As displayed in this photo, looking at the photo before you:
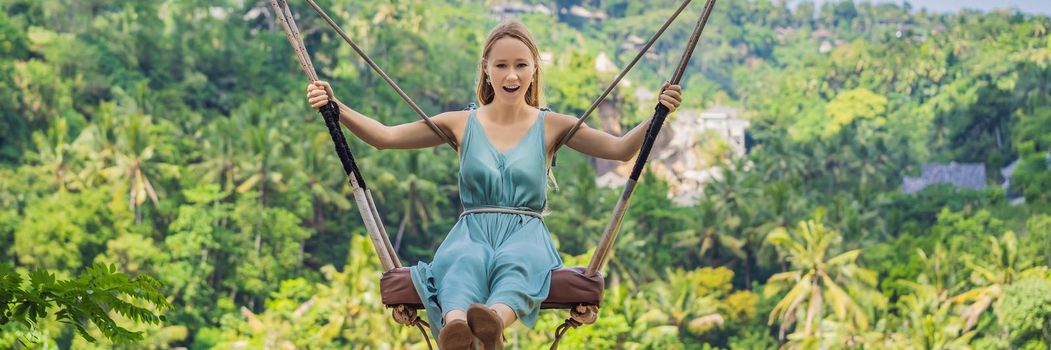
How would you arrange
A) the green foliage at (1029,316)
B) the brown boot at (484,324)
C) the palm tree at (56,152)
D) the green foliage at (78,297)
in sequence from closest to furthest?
the green foliage at (78,297)
the brown boot at (484,324)
the green foliage at (1029,316)
the palm tree at (56,152)

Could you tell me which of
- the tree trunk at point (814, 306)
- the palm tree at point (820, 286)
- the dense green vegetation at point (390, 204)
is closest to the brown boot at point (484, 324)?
the dense green vegetation at point (390, 204)

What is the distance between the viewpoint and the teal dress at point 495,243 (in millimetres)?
5664

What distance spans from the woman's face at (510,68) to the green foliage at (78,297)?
1.14m

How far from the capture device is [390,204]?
63.8 metres

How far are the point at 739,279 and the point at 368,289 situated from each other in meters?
19.4

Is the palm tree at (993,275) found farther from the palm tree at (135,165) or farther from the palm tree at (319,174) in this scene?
the palm tree at (135,165)

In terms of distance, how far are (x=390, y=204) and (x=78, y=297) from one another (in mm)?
58497

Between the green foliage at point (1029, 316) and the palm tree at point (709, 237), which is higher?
the palm tree at point (709, 237)

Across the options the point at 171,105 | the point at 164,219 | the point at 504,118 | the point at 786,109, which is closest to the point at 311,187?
the point at 164,219

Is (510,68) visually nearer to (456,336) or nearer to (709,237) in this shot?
(456,336)

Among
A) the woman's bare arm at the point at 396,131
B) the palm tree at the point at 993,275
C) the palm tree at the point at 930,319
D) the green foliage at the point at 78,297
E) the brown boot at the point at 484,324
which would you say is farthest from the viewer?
the palm tree at the point at 993,275

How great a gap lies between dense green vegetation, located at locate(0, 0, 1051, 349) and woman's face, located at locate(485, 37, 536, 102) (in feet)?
107

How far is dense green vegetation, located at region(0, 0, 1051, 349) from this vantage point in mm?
51344

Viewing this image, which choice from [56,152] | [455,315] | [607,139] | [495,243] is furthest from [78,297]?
[56,152]
